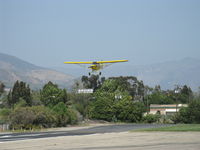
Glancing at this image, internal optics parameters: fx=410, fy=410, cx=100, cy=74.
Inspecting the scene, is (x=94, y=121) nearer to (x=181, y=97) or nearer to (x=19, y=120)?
(x=19, y=120)

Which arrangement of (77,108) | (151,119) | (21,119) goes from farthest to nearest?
(77,108)
(151,119)
(21,119)

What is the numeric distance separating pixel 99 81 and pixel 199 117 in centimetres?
6852

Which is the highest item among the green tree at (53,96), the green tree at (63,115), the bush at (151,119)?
the green tree at (53,96)

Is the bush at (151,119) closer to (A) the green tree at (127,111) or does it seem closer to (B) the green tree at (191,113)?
(A) the green tree at (127,111)

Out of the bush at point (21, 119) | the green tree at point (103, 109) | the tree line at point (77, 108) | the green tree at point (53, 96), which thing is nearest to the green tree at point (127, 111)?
the tree line at point (77, 108)

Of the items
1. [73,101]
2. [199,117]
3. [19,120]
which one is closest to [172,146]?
[19,120]

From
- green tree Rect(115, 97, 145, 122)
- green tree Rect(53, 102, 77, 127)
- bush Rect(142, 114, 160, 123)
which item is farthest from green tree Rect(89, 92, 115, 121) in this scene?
green tree Rect(53, 102, 77, 127)

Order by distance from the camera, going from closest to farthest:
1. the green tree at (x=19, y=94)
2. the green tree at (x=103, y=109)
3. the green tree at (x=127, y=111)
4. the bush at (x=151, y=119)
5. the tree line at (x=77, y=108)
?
the tree line at (x=77, y=108)
the green tree at (x=103, y=109)
the green tree at (x=127, y=111)
the bush at (x=151, y=119)
the green tree at (x=19, y=94)

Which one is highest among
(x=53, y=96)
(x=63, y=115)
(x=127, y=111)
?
(x=53, y=96)

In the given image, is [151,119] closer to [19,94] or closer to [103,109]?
[103,109]

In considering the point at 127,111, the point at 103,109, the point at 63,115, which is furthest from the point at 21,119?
the point at 127,111

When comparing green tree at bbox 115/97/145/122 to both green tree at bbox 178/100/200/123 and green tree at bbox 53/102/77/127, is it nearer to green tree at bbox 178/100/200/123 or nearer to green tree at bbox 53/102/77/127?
green tree at bbox 178/100/200/123

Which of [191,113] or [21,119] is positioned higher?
[191,113]

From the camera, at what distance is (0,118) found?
229 ft
